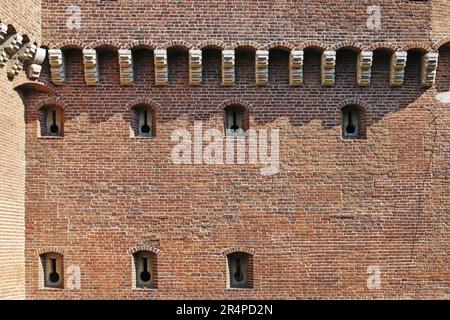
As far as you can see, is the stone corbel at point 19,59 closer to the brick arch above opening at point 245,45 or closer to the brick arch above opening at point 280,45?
the brick arch above opening at point 245,45

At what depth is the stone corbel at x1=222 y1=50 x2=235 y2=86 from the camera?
696 inches

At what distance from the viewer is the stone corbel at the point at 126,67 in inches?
692

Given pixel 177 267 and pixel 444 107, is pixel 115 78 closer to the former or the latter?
pixel 177 267

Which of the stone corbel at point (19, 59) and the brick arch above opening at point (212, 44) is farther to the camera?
the brick arch above opening at point (212, 44)

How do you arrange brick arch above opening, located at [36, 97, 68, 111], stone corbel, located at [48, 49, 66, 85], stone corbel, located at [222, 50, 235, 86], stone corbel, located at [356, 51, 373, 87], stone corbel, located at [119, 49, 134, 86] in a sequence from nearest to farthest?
stone corbel, located at [48, 49, 66, 85] < stone corbel, located at [119, 49, 134, 86] < stone corbel, located at [222, 50, 235, 86] < stone corbel, located at [356, 51, 373, 87] < brick arch above opening, located at [36, 97, 68, 111]

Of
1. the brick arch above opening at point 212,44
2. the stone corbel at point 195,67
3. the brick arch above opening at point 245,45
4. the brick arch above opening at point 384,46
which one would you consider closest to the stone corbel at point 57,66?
the stone corbel at point 195,67

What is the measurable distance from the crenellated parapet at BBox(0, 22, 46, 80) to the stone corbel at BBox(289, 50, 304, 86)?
221 inches

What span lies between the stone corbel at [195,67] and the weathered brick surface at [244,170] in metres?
0.19

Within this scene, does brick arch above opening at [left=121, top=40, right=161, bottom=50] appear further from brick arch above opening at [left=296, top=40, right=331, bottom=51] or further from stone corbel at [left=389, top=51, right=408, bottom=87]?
stone corbel at [left=389, top=51, right=408, bottom=87]

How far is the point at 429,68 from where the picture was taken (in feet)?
59.1

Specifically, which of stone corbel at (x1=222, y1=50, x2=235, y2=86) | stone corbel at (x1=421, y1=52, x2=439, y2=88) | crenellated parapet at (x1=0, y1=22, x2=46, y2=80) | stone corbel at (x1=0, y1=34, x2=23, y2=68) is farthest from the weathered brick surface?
stone corbel at (x1=0, y1=34, x2=23, y2=68)

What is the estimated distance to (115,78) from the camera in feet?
59.2

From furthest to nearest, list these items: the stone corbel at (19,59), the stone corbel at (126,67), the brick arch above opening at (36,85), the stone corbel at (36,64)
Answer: the stone corbel at (126,67) < the stone corbel at (36,64) < the brick arch above opening at (36,85) < the stone corbel at (19,59)

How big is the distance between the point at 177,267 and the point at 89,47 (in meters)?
5.39
